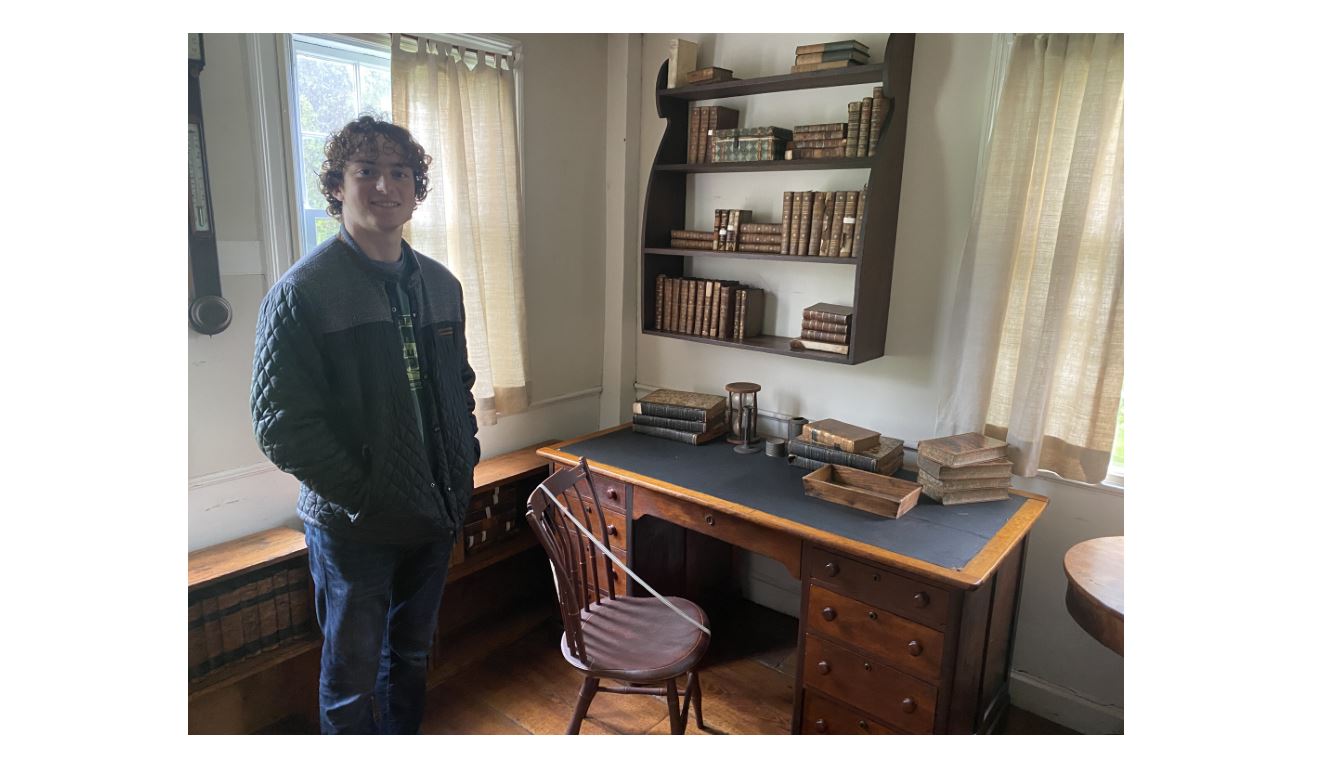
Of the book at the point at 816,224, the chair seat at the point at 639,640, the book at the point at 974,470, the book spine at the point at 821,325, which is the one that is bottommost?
the chair seat at the point at 639,640

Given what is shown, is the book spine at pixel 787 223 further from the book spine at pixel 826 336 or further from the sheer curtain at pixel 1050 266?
the sheer curtain at pixel 1050 266

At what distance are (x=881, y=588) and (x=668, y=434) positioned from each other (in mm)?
1051

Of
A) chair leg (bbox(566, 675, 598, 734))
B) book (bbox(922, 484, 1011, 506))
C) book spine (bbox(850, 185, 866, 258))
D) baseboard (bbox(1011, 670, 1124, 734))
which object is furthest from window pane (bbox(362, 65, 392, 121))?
baseboard (bbox(1011, 670, 1124, 734))

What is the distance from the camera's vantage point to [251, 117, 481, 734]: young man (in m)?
1.59

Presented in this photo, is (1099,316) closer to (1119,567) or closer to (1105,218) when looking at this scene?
(1105,218)

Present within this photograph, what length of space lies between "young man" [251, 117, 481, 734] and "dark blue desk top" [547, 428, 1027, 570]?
2.25 ft

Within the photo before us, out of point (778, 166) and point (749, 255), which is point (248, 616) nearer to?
point (749, 255)

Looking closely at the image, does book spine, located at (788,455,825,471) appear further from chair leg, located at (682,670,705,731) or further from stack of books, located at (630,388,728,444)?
chair leg, located at (682,670,705,731)

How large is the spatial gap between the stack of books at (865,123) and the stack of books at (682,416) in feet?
3.18

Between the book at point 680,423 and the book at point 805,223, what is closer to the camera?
the book at point 805,223

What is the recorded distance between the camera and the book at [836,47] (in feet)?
7.14

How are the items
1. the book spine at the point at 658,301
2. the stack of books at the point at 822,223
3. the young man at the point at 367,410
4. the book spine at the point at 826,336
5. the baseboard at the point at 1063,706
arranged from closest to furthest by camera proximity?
the young man at the point at 367,410 → the baseboard at the point at 1063,706 → the stack of books at the point at 822,223 → the book spine at the point at 826,336 → the book spine at the point at 658,301

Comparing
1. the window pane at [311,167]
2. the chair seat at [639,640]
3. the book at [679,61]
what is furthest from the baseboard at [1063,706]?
the window pane at [311,167]

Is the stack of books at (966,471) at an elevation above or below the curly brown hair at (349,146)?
below
